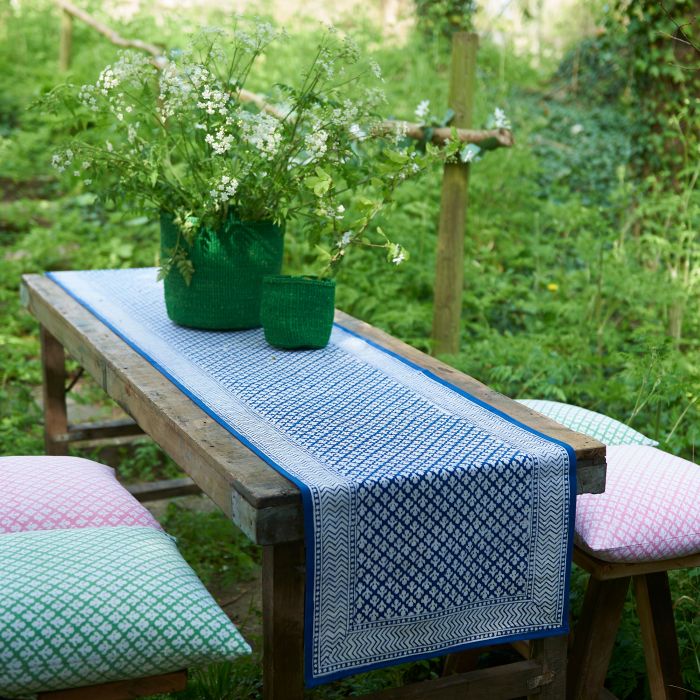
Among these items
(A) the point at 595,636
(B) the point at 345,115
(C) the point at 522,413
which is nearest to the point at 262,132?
(B) the point at 345,115

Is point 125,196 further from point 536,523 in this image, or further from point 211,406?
point 536,523

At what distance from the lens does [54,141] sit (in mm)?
8477

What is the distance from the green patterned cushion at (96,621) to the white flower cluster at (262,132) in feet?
3.60

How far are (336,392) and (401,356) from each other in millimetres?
371

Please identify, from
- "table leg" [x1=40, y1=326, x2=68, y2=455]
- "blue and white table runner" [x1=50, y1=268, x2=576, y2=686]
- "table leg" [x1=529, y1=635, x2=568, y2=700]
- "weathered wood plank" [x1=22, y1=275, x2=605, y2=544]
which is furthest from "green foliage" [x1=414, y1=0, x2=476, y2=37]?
"table leg" [x1=529, y1=635, x2=568, y2=700]

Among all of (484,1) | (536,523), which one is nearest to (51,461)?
(536,523)

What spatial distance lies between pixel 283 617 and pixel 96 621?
36cm

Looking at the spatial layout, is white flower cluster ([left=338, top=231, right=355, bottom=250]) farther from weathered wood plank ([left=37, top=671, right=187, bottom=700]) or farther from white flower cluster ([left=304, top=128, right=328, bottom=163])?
weathered wood plank ([left=37, top=671, right=187, bottom=700])

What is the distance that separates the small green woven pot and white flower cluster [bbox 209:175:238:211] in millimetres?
246

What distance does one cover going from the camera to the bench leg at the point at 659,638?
2359mm

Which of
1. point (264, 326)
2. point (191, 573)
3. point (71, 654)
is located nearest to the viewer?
point (71, 654)

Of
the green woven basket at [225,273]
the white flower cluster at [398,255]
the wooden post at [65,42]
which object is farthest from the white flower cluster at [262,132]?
the wooden post at [65,42]

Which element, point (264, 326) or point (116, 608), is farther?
point (264, 326)

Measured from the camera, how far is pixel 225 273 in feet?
9.02
